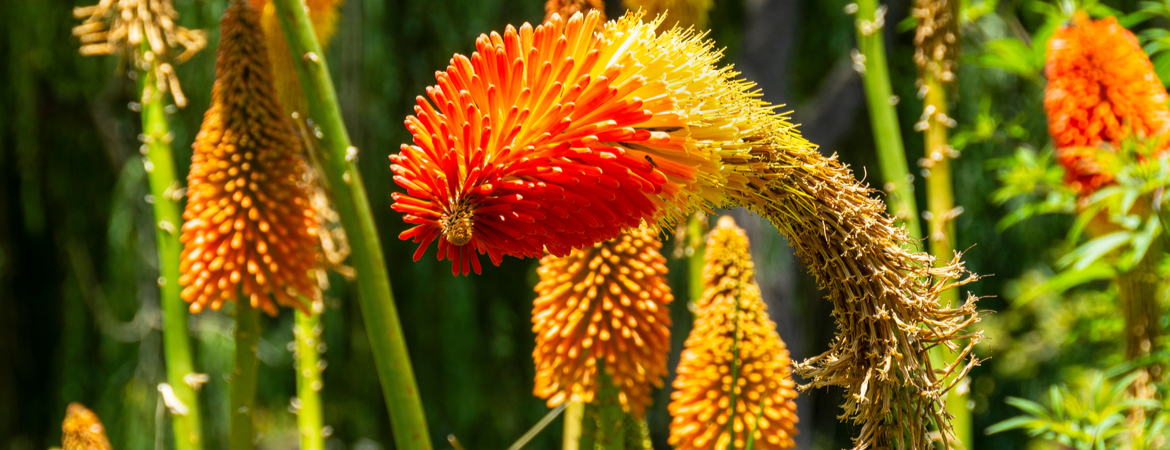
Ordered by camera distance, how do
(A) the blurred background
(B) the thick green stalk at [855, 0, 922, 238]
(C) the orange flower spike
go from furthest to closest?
(A) the blurred background < (B) the thick green stalk at [855, 0, 922, 238] < (C) the orange flower spike

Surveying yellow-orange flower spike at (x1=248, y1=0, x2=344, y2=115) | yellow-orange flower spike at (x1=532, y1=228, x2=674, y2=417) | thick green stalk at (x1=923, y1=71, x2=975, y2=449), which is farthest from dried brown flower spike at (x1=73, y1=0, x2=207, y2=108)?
thick green stalk at (x1=923, y1=71, x2=975, y2=449)

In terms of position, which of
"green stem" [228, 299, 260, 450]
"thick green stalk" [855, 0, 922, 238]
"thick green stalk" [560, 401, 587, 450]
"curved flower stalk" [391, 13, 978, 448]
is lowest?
"thick green stalk" [560, 401, 587, 450]

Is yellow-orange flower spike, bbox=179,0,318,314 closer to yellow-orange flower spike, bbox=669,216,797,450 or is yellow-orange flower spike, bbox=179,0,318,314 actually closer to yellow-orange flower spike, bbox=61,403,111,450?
yellow-orange flower spike, bbox=61,403,111,450

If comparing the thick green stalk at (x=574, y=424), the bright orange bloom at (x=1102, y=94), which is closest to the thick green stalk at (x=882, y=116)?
the bright orange bloom at (x=1102, y=94)

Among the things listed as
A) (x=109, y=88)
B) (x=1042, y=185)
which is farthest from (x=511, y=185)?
(x=109, y=88)

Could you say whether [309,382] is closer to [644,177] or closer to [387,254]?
[644,177]
